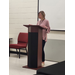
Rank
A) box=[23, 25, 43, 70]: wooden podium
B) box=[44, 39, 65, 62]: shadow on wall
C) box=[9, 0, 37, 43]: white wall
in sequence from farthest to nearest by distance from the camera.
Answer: box=[9, 0, 37, 43]: white wall, box=[44, 39, 65, 62]: shadow on wall, box=[23, 25, 43, 70]: wooden podium

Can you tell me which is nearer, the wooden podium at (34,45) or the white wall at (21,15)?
the wooden podium at (34,45)

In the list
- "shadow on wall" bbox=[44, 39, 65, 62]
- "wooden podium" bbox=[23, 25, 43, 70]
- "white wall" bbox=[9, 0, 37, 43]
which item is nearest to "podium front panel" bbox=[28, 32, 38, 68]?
"wooden podium" bbox=[23, 25, 43, 70]

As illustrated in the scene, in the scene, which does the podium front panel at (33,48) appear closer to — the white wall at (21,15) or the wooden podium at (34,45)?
the wooden podium at (34,45)

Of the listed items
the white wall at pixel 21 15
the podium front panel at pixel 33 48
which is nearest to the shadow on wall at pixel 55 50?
the white wall at pixel 21 15

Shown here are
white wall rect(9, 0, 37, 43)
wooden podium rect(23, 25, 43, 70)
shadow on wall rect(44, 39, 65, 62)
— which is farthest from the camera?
white wall rect(9, 0, 37, 43)

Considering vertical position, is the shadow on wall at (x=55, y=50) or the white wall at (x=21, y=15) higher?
the white wall at (x=21, y=15)

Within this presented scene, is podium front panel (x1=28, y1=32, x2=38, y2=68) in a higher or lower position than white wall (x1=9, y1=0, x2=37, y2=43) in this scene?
Result: lower

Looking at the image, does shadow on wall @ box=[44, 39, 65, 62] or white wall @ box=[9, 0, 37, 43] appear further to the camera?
white wall @ box=[9, 0, 37, 43]

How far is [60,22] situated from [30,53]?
5.97 ft

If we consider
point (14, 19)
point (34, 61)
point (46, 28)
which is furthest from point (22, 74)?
point (14, 19)

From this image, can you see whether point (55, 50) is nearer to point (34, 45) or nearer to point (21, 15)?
point (34, 45)

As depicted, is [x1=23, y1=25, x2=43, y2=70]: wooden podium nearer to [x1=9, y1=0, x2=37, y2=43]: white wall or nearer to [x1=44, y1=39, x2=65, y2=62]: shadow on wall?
[x1=44, y1=39, x2=65, y2=62]: shadow on wall

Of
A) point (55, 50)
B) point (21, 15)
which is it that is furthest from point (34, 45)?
point (21, 15)
